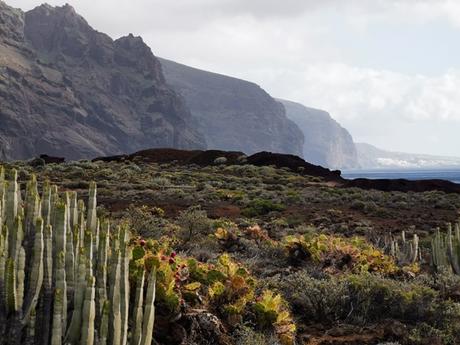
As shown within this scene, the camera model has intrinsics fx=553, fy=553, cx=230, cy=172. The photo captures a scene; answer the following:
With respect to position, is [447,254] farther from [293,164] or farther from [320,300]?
[293,164]

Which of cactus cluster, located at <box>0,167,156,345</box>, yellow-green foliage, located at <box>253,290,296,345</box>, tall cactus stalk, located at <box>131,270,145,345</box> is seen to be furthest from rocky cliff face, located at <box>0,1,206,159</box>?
tall cactus stalk, located at <box>131,270,145,345</box>

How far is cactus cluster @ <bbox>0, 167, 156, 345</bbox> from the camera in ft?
17.4

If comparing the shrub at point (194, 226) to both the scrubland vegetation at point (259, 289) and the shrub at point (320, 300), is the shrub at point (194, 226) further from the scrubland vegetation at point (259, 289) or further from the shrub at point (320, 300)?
the shrub at point (320, 300)

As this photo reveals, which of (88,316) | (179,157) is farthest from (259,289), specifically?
(179,157)

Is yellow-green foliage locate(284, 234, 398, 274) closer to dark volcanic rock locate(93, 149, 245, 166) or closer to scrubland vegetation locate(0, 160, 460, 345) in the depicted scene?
scrubland vegetation locate(0, 160, 460, 345)

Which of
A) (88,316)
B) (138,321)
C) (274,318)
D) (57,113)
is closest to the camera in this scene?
(88,316)

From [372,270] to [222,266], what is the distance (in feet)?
14.6

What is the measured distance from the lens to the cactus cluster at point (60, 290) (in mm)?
5293

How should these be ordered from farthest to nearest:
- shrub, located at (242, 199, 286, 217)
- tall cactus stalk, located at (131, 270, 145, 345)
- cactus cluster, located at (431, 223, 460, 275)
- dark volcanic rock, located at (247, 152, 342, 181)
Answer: dark volcanic rock, located at (247, 152, 342, 181) < shrub, located at (242, 199, 286, 217) < cactus cluster, located at (431, 223, 460, 275) < tall cactus stalk, located at (131, 270, 145, 345)

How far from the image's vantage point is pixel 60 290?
5246 mm

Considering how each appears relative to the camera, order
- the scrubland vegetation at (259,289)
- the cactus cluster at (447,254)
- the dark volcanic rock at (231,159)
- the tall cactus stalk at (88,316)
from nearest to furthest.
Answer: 1. the tall cactus stalk at (88,316)
2. the scrubland vegetation at (259,289)
3. the cactus cluster at (447,254)
4. the dark volcanic rock at (231,159)

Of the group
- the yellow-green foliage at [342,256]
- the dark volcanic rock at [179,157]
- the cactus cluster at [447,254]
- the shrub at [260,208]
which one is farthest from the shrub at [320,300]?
the dark volcanic rock at [179,157]

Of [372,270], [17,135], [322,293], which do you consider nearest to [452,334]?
[322,293]

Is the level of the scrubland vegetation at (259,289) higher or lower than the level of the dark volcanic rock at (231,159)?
lower
